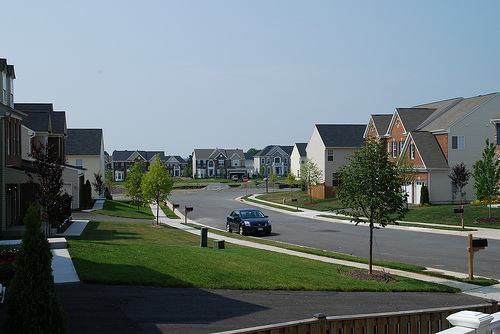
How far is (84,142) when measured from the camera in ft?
183


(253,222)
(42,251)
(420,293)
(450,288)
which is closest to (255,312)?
(42,251)

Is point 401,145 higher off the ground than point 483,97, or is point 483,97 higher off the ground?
point 483,97

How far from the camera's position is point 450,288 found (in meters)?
13.6

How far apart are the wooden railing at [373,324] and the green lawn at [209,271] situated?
15.7 ft

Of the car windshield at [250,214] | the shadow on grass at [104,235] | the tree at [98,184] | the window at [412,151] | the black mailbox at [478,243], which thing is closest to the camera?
the black mailbox at [478,243]

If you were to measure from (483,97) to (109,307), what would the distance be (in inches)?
1681

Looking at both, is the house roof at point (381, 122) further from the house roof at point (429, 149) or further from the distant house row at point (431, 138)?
the house roof at point (429, 149)

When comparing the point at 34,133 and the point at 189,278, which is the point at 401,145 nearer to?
the point at 34,133

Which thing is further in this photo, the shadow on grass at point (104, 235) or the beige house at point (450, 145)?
the beige house at point (450, 145)

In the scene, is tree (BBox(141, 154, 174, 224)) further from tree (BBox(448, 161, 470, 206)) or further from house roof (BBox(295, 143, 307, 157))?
house roof (BBox(295, 143, 307, 157))

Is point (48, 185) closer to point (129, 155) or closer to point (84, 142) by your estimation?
point (84, 142)

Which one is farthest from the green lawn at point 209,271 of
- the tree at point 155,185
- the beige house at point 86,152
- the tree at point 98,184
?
the beige house at point 86,152

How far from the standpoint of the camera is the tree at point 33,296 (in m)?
6.46

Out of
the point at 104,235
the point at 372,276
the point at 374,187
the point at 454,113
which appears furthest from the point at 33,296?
the point at 454,113
